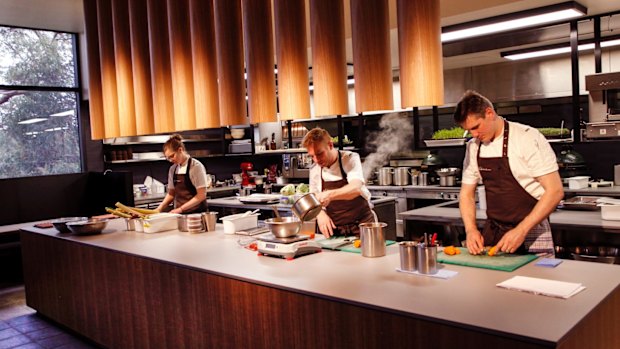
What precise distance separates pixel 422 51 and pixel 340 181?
7.18ft

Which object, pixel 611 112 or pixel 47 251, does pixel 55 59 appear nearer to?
pixel 47 251

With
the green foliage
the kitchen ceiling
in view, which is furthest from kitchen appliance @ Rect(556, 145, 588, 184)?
the kitchen ceiling

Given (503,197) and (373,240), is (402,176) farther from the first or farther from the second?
(373,240)

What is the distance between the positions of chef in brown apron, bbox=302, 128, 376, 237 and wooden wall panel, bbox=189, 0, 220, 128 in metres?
1.12

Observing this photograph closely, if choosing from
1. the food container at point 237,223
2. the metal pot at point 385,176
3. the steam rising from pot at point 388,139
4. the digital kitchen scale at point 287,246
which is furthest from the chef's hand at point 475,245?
the steam rising from pot at point 388,139

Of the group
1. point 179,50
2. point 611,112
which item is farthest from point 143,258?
point 611,112

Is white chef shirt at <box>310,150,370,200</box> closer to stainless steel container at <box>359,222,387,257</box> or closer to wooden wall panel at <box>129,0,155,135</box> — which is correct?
stainless steel container at <box>359,222,387,257</box>

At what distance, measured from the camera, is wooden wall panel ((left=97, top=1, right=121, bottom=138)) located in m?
3.78

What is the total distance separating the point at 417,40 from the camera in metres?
2.33

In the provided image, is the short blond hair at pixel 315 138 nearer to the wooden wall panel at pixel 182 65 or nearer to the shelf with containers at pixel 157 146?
the wooden wall panel at pixel 182 65

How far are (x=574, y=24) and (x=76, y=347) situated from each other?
635cm

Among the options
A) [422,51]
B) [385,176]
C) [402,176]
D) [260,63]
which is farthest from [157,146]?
[422,51]

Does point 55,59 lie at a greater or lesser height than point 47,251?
greater

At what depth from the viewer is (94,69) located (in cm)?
402
